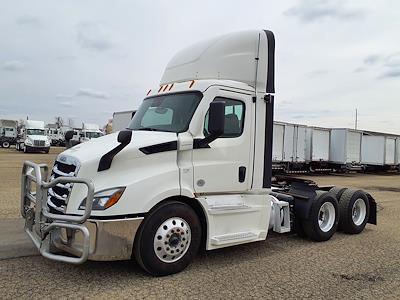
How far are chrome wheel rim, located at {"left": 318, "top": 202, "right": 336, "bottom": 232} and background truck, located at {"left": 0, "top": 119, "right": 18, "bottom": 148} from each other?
48994 mm

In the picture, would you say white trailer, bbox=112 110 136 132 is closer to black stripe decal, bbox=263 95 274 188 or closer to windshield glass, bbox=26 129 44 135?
black stripe decal, bbox=263 95 274 188

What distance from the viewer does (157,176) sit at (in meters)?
4.88

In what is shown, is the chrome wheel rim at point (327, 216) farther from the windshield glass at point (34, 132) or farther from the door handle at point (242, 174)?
the windshield glass at point (34, 132)

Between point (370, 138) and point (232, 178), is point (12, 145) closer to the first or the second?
point (370, 138)

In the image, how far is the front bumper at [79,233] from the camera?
4.39 m

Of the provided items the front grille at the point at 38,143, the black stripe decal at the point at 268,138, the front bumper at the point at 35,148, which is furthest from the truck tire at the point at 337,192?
the front bumper at the point at 35,148

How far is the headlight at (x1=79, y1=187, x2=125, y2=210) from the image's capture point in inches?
179

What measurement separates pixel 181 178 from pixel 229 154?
0.90 m

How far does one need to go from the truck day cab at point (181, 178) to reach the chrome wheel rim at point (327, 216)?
0.18 meters

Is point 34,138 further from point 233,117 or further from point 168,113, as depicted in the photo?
point 233,117

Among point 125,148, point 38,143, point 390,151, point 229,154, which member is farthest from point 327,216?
point 38,143

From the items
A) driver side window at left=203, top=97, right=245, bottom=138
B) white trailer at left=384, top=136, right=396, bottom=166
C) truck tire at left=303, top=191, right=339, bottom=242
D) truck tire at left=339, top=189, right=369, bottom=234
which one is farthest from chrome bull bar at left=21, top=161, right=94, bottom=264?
white trailer at left=384, top=136, right=396, bottom=166

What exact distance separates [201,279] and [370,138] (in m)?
27.4

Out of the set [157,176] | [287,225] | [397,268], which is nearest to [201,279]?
[157,176]
